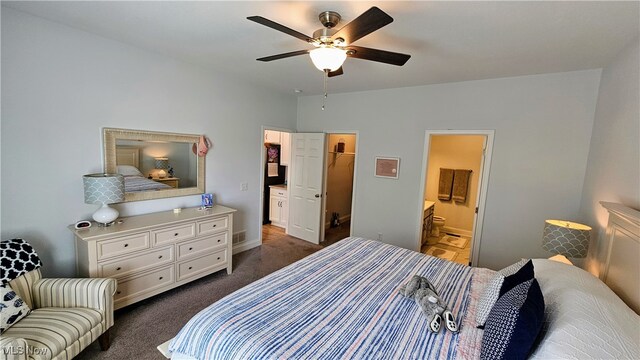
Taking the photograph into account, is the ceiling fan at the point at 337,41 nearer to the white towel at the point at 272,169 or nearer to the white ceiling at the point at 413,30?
the white ceiling at the point at 413,30

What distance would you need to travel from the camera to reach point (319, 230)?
15.1 ft

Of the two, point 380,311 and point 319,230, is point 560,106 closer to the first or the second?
point 380,311

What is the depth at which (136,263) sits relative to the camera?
251 cm

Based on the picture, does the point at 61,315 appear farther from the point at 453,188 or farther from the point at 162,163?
the point at 453,188

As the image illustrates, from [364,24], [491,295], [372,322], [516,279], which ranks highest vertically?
[364,24]

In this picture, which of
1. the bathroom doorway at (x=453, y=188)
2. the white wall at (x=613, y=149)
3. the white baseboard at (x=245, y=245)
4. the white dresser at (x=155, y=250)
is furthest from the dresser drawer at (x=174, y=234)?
the bathroom doorway at (x=453, y=188)

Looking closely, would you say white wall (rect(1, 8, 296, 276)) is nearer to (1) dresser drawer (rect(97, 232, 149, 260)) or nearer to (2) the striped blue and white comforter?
(1) dresser drawer (rect(97, 232, 149, 260))

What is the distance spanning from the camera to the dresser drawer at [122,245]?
2.28m

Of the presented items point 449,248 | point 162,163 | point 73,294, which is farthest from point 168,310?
point 449,248

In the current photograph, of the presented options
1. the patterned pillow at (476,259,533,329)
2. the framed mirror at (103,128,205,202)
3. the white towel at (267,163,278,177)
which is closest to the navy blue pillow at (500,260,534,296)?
the patterned pillow at (476,259,533,329)

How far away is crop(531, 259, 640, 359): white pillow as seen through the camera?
3.22 ft

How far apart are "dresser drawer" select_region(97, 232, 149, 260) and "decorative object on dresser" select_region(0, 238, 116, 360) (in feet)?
1.13

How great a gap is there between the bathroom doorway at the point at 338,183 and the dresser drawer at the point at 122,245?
3302 mm

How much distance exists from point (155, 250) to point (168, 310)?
61 centimetres
